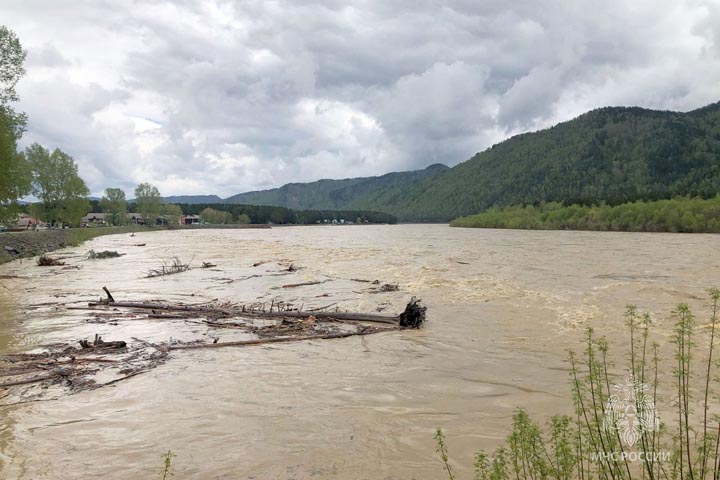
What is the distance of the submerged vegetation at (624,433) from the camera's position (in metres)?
3.84

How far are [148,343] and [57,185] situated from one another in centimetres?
8019

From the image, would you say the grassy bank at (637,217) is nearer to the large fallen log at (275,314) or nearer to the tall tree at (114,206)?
the large fallen log at (275,314)

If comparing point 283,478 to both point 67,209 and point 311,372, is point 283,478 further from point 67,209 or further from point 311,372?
point 67,209

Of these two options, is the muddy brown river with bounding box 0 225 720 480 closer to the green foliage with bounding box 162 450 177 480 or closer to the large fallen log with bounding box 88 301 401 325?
the green foliage with bounding box 162 450 177 480

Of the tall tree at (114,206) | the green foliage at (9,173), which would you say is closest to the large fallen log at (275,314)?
the green foliage at (9,173)

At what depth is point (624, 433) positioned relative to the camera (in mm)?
5230

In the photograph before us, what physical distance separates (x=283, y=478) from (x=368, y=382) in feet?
12.7

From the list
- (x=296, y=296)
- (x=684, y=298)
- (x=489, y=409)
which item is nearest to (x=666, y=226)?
(x=684, y=298)

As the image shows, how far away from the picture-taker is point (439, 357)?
431 inches

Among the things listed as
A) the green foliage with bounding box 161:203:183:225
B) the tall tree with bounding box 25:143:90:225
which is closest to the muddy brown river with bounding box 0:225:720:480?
the tall tree with bounding box 25:143:90:225

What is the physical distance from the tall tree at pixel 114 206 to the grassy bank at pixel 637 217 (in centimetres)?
12112

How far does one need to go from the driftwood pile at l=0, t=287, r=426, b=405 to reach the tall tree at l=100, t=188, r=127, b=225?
459ft

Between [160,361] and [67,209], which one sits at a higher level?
[67,209]

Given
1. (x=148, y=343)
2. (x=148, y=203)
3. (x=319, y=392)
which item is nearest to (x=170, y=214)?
(x=148, y=203)
